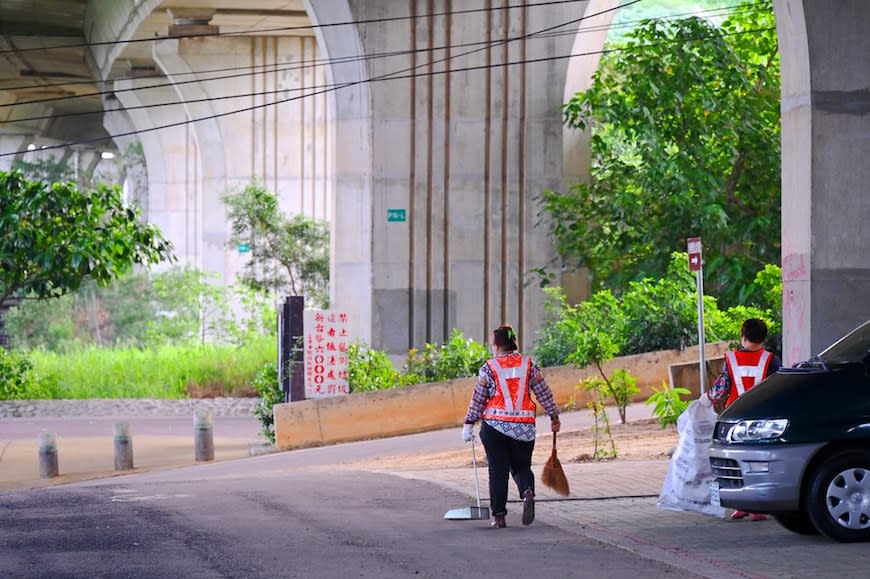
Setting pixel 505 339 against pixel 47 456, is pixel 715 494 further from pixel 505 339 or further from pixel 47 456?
pixel 47 456

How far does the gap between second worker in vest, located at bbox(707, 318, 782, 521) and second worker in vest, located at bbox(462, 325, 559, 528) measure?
4.55ft

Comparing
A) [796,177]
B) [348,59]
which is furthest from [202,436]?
[796,177]

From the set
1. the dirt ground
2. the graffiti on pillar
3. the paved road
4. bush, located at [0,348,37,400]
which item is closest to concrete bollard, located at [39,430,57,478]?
the graffiti on pillar

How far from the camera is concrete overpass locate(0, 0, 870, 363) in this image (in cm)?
1577

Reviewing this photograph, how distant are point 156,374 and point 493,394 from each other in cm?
2511

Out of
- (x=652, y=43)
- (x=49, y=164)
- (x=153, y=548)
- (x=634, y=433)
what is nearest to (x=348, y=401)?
(x=634, y=433)

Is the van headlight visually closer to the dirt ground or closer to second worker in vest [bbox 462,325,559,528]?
second worker in vest [bbox 462,325,559,528]

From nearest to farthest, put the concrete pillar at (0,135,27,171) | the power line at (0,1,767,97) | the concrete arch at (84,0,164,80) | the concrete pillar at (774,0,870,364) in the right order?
the concrete pillar at (774,0,870,364), the power line at (0,1,767,97), the concrete arch at (84,0,164,80), the concrete pillar at (0,135,27,171)

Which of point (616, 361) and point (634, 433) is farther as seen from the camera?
point (616, 361)

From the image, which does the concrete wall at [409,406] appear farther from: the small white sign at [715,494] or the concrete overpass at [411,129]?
the small white sign at [715,494]

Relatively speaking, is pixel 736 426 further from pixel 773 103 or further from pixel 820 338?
pixel 773 103

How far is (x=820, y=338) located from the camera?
51.3 ft

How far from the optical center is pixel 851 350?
11805 mm

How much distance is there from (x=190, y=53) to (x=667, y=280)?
2498 centimetres
